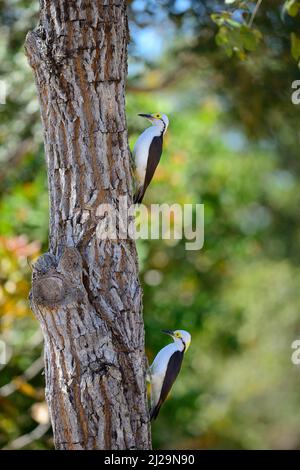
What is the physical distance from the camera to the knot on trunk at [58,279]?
8.23 ft

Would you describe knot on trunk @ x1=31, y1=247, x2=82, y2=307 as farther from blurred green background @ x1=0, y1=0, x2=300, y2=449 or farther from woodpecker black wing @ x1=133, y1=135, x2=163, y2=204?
blurred green background @ x1=0, y1=0, x2=300, y2=449

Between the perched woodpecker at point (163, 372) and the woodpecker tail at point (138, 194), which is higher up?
the woodpecker tail at point (138, 194)

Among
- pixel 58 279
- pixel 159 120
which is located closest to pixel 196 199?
pixel 159 120

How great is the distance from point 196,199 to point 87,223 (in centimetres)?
414

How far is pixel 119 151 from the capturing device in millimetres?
2729

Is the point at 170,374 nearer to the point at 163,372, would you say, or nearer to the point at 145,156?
the point at 163,372

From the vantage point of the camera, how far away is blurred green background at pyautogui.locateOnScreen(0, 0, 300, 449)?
520 centimetres

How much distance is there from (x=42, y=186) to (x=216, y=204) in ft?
7.20

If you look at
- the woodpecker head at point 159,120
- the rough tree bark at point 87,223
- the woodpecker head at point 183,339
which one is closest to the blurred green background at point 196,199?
the woodpecker head at point 159,120

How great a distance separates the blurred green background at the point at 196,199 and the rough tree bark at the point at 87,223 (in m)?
0.85

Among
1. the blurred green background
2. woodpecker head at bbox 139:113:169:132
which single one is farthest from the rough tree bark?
the blurred green background

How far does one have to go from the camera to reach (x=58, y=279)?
2.53 meters

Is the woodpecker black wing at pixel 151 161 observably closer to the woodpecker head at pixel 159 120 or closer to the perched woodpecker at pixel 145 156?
the perched woodpecker at pixel 145 156
